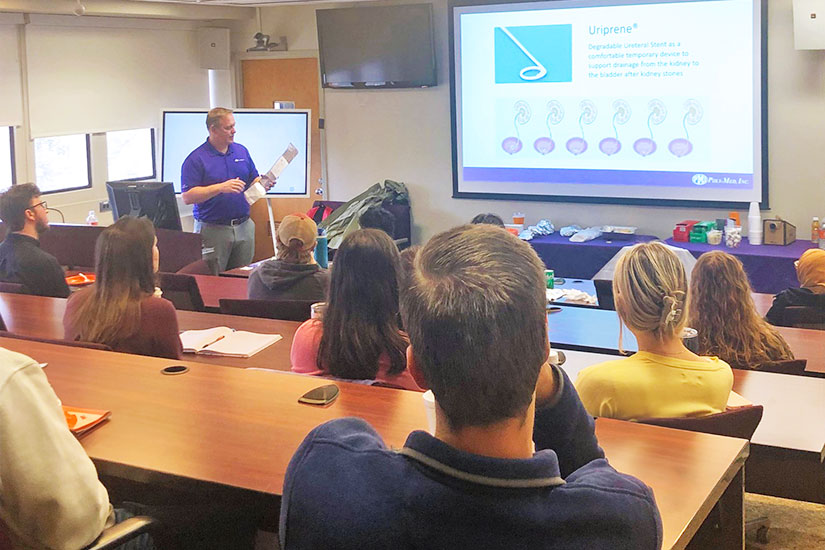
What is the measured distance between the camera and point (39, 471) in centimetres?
149

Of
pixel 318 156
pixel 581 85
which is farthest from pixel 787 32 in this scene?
pixel 318 156

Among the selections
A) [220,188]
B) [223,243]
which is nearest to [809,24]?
[220,188]

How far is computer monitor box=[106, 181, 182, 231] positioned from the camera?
5.47 metres

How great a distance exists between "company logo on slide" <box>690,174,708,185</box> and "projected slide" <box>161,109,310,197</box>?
9.40ft

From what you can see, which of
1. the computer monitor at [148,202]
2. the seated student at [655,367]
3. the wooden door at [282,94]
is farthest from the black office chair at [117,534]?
the wooden door at [282,94]

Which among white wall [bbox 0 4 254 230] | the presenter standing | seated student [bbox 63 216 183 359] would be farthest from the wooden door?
seated student [bbox 63 216 183 359]

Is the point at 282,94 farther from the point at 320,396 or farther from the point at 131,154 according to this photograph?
the point at 320,396

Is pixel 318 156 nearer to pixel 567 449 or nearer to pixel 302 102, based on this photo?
pixel 302 102

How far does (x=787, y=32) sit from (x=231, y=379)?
5209 mm

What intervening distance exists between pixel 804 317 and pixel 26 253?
3.31 metres

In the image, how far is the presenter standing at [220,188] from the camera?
5996 mm

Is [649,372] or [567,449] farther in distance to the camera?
[649,372]

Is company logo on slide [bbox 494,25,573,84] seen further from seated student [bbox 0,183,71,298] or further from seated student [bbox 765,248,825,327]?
seated student [bbox 0,183,71,298]

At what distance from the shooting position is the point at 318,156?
8742mm
